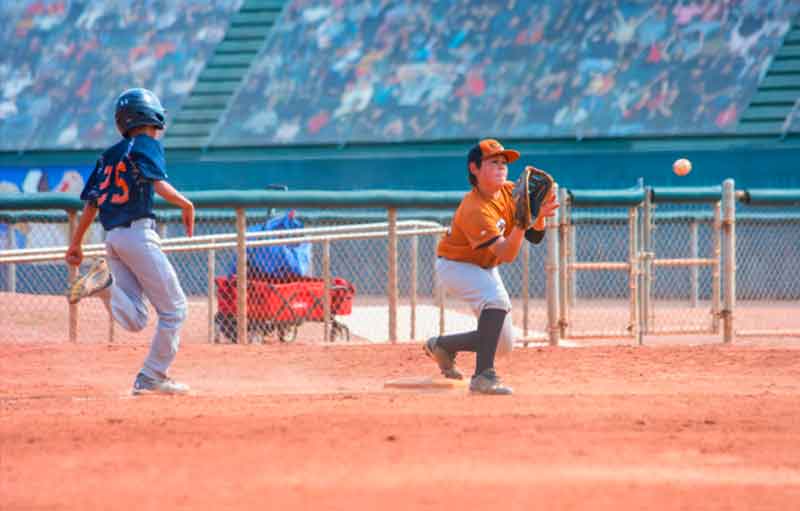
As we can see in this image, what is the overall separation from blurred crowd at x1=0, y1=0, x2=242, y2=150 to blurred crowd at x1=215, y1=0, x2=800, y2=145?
177cm

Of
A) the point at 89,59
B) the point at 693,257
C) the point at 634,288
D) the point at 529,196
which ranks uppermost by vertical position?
the point at 89,59

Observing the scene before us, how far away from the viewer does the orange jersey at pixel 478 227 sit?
8.50m

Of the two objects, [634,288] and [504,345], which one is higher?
[634,288]

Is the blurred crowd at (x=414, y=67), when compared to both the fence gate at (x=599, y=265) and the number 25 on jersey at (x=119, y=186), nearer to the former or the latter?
the fence gate at (x=599, y=265)

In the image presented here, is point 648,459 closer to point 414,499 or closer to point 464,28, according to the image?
point 414,499

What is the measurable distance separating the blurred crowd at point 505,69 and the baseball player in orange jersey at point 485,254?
15.3m

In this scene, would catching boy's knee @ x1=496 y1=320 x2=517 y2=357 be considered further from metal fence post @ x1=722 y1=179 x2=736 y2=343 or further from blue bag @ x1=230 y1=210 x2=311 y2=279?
blue bag @ x1=230 y1=210 x2=311 y2=279

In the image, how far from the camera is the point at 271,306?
14.0 meters

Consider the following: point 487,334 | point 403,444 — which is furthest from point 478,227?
point 403,444

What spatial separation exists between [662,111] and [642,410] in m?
17.0

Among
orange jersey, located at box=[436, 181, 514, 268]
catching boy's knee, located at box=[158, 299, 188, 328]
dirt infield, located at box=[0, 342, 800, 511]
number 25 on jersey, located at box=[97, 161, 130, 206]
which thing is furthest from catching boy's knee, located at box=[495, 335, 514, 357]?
number 25 on jersey, located at box=[97, 161, 130, 206]

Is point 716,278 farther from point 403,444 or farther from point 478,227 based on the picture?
point 403,444

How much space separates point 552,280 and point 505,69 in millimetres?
13618

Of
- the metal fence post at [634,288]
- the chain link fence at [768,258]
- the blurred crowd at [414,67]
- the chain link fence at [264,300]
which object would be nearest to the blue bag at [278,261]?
the chain link fence at [264,300]
